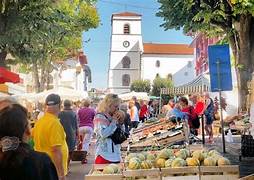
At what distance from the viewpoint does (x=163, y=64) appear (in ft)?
353

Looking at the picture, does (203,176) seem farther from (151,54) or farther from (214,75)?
(151,54)

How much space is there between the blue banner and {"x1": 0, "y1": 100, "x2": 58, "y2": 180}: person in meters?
9.70

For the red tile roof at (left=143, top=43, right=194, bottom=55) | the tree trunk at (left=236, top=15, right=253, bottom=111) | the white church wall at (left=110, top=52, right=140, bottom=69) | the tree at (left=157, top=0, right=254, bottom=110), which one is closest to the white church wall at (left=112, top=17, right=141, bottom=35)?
the white church wall at (left=110, top=52, right=140, bottom=69)

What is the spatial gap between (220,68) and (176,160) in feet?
22.8

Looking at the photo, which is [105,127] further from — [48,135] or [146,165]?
[48,135]

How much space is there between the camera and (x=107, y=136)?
6465 mm

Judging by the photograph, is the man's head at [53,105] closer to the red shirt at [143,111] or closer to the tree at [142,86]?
the red shirt at [143,111]

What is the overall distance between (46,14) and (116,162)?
7181 millimetres

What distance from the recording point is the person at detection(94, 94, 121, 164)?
6426 millimetres

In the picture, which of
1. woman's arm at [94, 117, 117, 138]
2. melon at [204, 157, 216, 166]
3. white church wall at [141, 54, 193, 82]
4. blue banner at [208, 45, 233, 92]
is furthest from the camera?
white church wall at [141, 54, 193, 82]

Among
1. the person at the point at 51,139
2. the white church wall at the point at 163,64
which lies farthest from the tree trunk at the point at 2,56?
the white church wall at the point at 163,64


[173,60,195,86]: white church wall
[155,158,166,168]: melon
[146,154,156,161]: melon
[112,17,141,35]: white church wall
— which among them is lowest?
[155,158,166,168]: melon

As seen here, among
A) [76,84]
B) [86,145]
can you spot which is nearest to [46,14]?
[86,145]

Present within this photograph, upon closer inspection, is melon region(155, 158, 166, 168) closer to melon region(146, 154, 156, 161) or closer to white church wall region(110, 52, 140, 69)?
melon region(146, 154, 156, 161)
